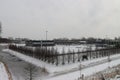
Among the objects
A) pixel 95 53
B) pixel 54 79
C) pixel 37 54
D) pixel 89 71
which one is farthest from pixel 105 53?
pixel 54 79

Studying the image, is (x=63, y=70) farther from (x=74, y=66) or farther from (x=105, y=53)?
(x=105, y=53)

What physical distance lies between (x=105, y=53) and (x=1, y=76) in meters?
32.4

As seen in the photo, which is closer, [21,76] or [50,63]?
[21,76]

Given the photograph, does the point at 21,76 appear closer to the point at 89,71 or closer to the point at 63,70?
the point at 63,70

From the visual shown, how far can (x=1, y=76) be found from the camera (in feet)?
71.5

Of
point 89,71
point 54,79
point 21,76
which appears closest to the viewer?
point 54,79

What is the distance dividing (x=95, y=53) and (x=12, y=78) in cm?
2874

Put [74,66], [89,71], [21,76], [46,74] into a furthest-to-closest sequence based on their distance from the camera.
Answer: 1. [74,66]
2. [89,71]
3. [46,74]
4. [21,76]

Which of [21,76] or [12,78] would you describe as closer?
[12,78]

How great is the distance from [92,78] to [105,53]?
2876 cm

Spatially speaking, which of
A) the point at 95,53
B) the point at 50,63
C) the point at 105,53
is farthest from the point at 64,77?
the point at 105,53

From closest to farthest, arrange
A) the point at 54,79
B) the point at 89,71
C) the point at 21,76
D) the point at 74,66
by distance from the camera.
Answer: the point at 54,79
the point at 21,76
the point at 89,71
the point at 74,66

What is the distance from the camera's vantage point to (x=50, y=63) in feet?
105

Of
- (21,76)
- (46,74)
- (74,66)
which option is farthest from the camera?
(74,66)
